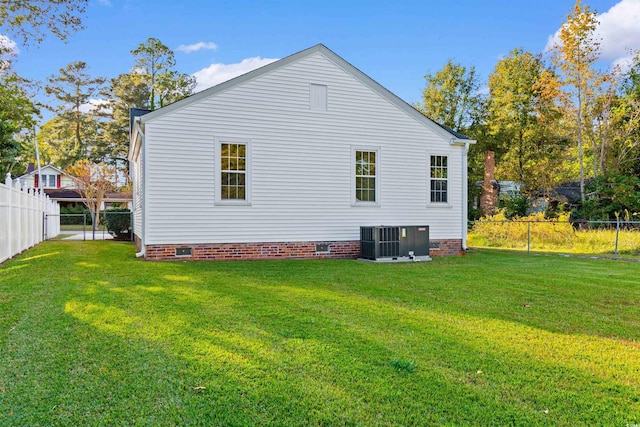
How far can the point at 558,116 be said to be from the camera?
22812 mm

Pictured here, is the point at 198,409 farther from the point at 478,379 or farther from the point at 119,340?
the point at 478,379

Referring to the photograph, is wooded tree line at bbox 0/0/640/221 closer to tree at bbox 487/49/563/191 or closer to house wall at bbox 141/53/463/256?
tree at bbox 487/49/563/191

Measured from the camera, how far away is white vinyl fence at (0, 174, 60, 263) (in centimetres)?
942

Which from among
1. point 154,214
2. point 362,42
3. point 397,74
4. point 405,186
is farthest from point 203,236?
point 397,74

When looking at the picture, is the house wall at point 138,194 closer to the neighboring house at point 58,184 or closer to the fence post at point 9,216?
the fence post at point 9,216

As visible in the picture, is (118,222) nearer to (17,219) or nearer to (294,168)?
(17,219)

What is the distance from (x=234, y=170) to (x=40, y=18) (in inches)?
254

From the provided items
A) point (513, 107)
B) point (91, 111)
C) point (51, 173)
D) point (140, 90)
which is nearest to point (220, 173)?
point (513, 107)

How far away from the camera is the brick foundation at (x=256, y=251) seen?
33.3 ft

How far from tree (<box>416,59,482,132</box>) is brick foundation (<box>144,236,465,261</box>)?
1894 centimetres

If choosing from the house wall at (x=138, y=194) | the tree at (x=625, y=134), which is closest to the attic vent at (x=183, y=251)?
the house wall at (x=138, y=194)

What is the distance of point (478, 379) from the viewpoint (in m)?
3.22

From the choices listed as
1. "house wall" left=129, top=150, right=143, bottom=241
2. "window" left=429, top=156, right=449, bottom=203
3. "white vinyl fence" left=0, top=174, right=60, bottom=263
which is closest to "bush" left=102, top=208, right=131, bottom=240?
"white vinyl fence" left=0, top=174, right=60, bottom=263

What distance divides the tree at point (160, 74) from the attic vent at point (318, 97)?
80.8ft
